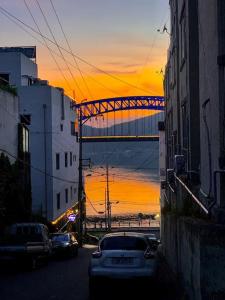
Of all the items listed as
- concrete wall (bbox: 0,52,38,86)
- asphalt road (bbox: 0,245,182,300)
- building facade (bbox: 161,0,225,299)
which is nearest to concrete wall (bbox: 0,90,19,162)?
asphalt road (bbox: 0,245,182,300)

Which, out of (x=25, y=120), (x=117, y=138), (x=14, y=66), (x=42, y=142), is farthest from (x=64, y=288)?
(x=117, y=138)

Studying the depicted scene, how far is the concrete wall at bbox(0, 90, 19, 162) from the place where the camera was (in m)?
31.7

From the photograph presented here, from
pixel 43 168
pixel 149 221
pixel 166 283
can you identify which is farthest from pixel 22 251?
pixel 149 221

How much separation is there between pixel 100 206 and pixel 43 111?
62.6 metres

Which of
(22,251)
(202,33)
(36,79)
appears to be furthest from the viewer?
(36,79)

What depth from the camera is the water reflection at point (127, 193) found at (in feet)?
359

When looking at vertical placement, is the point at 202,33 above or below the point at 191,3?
below

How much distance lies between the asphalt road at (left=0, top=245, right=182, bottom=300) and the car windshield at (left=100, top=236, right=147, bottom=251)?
0.83 m

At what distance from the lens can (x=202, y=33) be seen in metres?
14.0

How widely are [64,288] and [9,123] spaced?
18.5 meters

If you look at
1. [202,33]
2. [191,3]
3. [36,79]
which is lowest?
[202,33]

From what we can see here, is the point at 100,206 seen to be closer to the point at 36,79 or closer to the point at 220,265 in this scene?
the point at 36,79

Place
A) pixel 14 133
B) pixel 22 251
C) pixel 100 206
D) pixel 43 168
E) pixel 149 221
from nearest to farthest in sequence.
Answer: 1. pixel 22 251
2. pixel 14 133
3. pixel 43 168
4. pixel 149 221
5. pixel 100 206

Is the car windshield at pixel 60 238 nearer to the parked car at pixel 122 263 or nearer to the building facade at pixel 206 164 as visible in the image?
the building facade at pixel 206 164
